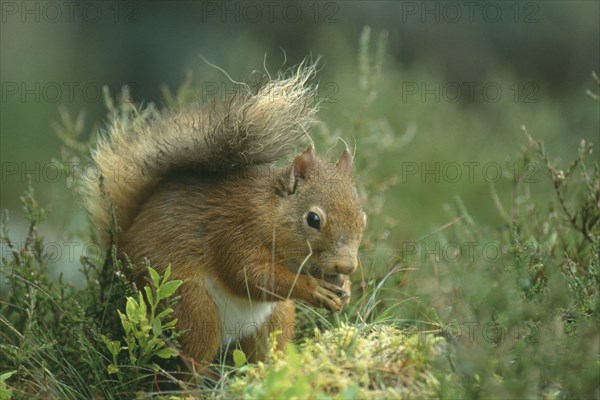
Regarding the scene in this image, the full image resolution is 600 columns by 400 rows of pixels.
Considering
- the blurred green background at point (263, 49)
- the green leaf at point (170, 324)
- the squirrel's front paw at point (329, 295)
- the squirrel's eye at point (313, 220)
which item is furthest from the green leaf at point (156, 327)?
the blurred green background at point (263, 49)

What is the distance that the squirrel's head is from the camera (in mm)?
3549

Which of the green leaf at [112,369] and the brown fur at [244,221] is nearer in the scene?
the green leaf at [112,369]

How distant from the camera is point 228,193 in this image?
3777mm

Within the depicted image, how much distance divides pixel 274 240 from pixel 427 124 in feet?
15.8

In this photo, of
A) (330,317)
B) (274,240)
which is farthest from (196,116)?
(330,317)

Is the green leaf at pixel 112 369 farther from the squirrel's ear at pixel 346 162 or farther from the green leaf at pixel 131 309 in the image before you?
the squirrel's ear at pixel 346 162

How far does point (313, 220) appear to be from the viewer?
3592 mm

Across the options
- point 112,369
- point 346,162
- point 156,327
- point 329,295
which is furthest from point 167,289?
point 346,162

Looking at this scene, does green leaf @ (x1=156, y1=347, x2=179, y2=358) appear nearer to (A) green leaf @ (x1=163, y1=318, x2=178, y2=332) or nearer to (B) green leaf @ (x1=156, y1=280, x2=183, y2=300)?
(A) green leaf @ (x1=163, y1=318, x2=178, y2=332)

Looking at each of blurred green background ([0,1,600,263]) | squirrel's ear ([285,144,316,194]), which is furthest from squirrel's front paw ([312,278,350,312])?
blurred green background ([0,1,600,263])

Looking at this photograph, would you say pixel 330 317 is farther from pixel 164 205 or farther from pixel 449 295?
pixel 164 205

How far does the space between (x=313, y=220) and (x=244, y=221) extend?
0.31m

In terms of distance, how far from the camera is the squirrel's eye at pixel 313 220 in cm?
358

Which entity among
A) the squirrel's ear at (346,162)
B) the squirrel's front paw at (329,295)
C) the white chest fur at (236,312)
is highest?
the squirrel's ear at (346,162)
